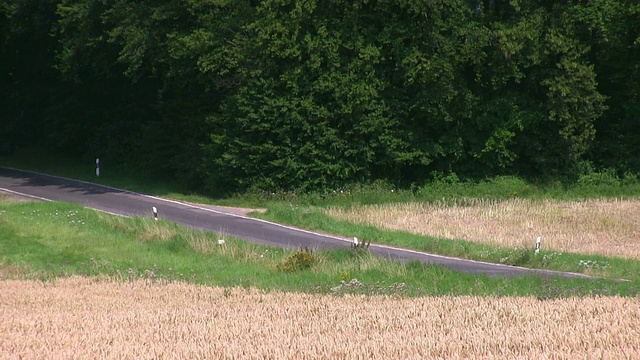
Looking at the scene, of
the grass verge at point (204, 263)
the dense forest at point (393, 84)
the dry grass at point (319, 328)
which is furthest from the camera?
the dense forest at point (393, 84)

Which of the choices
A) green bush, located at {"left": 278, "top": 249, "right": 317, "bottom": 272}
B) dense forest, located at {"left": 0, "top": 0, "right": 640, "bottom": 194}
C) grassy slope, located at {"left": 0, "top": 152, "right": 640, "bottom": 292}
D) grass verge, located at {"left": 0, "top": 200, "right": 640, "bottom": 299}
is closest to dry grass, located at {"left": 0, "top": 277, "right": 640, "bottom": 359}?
grass verge, located at {"left": 0, "top": 200, "right": 640, "bottom": 299}

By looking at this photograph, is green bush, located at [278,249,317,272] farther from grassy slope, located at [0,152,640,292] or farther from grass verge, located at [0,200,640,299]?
grassy slope, located at [0,152,640,292]

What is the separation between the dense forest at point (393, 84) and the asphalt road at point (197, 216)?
14.5 ft

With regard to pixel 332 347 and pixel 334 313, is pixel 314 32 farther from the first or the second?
pixel 332 347

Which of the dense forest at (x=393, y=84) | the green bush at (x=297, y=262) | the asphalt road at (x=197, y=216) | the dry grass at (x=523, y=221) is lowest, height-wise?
the asphalt road at (x=197, y=216)

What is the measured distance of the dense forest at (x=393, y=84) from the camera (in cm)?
3850

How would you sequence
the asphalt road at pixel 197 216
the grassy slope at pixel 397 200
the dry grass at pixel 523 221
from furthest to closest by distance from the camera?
the dry grass at pixel 523 221
the asphalt road at pixel 197 216
the grassy slope at pixel 397 200

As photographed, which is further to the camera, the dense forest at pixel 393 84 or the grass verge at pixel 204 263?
the dense forest at pixel 393 84

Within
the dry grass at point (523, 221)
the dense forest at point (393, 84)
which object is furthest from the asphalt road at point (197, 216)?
the dense forest at point (393, 84)

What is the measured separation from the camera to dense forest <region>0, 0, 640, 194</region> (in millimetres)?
38500

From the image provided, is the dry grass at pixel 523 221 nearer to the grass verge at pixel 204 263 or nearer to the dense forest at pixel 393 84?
the dense forest at pixel 393 84

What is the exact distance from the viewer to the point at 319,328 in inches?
401

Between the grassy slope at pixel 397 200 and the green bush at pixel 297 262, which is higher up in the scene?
the green bush at pixel 297 262

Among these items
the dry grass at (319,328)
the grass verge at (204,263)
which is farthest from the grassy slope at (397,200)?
the dry grass at (319,328)
